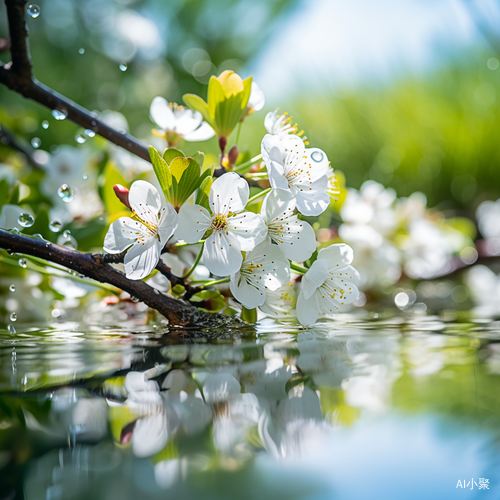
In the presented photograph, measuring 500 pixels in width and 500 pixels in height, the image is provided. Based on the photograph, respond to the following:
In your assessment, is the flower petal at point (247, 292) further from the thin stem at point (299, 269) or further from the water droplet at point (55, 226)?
the water droplet at point (55, 226)

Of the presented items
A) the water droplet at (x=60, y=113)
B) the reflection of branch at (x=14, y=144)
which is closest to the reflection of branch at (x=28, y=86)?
the water droplet at (x=60, y=113)

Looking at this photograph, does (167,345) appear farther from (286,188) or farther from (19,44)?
(19,44)

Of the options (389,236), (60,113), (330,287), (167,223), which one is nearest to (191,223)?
(167,223)

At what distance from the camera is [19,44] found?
0.40m

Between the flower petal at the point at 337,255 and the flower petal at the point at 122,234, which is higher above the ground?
the flower petal at the point at 122,234

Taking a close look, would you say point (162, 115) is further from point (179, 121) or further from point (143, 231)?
point (143, 231)

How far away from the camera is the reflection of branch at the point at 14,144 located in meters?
0.61

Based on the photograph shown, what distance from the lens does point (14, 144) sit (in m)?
0.62

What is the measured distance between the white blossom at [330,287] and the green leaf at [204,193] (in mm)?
86

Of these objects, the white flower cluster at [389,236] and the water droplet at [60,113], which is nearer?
the water droplet at [60,113]

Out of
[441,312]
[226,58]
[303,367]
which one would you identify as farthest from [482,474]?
[226,58]

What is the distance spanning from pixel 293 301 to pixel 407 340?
9 cm

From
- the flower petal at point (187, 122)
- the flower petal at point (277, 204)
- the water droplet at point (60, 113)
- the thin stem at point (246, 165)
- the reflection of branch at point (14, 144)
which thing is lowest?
the flower petal at point (277, 204)

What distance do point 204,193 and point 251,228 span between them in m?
0.04
